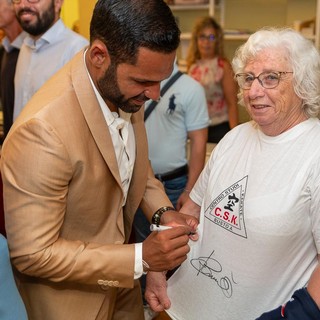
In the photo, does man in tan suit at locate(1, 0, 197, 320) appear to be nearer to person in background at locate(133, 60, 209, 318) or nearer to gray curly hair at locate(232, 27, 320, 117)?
gray curly hair at locate(232, 27, 320, 117)

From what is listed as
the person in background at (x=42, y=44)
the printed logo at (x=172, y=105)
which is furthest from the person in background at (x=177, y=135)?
the person in background at (x=42, y=44)

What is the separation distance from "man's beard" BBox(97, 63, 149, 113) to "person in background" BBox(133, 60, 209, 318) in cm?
135

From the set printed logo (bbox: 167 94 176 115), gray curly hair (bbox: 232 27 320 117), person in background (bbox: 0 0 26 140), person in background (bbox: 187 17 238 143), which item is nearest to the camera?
gray curly hair (bbox: 232 27 320 117)

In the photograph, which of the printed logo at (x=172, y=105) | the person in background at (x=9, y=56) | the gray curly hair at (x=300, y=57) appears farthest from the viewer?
the person in background at (x=9, y=56)

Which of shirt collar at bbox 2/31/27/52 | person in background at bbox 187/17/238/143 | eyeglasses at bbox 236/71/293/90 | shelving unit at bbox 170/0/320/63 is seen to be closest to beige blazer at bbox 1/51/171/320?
eyeglasses at bbox 236/71/293/90

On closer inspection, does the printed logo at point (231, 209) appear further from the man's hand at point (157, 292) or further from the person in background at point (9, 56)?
the person in background at point (9, 56)

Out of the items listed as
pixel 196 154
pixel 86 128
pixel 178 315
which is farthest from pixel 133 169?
pixel 196 154

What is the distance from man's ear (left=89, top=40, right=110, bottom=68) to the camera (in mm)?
1264

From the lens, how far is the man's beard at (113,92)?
129 cm

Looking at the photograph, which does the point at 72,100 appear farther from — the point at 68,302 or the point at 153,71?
the point at 68,302

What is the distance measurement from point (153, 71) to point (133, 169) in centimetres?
44

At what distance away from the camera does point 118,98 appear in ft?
4.38
